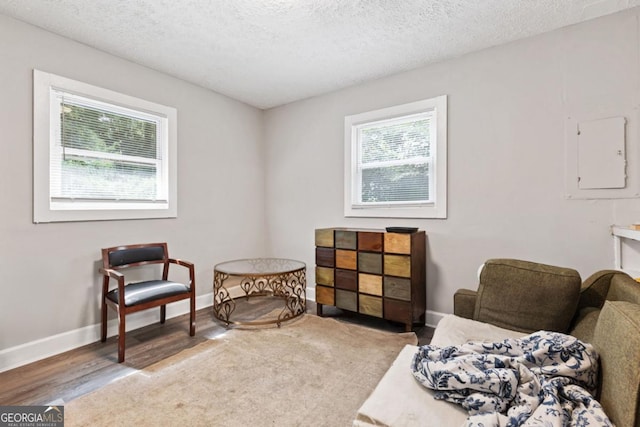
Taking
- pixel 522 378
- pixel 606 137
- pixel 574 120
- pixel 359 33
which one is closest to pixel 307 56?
pixel 359 33

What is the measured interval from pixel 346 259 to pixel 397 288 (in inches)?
22.7

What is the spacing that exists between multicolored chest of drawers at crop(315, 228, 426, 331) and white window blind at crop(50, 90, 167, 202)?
1.88 m

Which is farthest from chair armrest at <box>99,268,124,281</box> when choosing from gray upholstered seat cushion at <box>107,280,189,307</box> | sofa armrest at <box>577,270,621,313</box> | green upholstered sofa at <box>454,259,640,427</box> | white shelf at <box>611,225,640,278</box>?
white shelf at <box>611,225,640,278</box>

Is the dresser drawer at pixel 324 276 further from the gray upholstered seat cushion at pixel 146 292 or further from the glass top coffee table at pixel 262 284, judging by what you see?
the gray upholstered seat cushion at pixel 146 292

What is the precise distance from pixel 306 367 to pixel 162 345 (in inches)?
50.0

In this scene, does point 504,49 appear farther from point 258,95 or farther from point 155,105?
point 155,105

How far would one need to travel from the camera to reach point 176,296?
2.58 metres

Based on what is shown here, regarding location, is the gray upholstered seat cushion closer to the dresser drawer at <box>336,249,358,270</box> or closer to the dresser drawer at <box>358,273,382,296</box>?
the dresser drawer at <box>336,249,358,270</box>

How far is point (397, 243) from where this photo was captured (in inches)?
111

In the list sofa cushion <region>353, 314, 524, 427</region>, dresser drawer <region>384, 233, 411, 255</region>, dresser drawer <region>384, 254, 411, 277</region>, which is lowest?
sofa cushion <region>353, 314, 524, 427</region>

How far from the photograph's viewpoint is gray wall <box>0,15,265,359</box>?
2.26m

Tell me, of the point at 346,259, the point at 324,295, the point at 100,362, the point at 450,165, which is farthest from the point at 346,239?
the point at 100,362

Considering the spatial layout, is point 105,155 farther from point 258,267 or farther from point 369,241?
point 369,241

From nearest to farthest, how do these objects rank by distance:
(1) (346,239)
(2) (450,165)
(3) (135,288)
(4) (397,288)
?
(3) (135,288), (4) (397,288), (2) (450,165), (1) (346,239)
